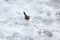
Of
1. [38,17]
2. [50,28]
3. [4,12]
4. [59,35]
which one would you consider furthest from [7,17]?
[59,35]

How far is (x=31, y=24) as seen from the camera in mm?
2627

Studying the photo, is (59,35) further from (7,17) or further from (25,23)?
(7,17)

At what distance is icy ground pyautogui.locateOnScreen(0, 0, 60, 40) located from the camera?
2.44 meters

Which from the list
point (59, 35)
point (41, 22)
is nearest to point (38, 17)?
point (41, 22)

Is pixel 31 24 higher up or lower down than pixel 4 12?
lower down

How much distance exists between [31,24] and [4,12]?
593 millimetres

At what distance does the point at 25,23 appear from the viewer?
8.69ft

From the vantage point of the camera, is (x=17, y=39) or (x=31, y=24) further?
(x=31, y=24)

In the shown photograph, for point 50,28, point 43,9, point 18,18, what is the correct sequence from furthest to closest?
point 43,9 → point 18,18 → point 50,28

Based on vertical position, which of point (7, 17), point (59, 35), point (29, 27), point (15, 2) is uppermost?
point (15, 2)

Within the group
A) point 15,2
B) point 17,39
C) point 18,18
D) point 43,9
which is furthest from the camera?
point 15,2

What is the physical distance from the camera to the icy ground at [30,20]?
244 cm

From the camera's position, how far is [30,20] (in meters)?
2.70

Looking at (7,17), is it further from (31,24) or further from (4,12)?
(31,24)
